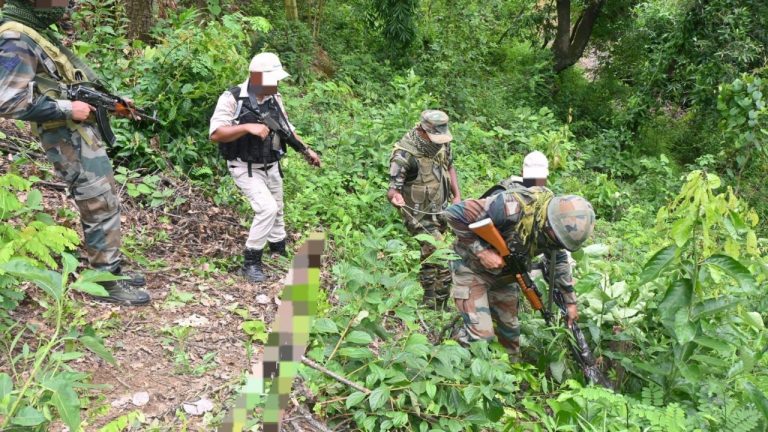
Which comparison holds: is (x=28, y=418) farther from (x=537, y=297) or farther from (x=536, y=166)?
Answer: (x=536, y=166)

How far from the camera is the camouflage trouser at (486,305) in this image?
152 inches

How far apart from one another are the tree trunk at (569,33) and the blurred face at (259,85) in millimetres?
11658

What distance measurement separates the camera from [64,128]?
3668 mm

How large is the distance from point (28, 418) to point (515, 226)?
2851 millimetres

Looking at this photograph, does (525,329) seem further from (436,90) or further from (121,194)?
(436,90)

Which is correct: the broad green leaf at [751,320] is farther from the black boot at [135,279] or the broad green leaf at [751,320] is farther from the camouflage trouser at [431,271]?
the black boot at [135,279]

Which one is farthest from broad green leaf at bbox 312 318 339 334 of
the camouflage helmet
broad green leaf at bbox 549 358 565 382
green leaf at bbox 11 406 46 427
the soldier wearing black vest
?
the soldier wearing black vest

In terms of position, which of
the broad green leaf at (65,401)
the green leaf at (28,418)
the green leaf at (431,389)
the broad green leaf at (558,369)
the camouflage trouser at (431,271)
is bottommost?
the camouflage trouser at (431,271)

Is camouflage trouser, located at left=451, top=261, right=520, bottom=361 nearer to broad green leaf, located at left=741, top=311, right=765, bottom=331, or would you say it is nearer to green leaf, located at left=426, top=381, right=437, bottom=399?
green leaf, located at left=426, top=381, right=437, bottom=399

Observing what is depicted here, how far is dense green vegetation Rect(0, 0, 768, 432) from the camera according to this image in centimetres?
292

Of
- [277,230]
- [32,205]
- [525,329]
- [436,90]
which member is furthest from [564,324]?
[436,90]

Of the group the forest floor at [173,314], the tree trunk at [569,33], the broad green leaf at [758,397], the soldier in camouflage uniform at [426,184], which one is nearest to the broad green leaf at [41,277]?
the forest floor at [173,314]

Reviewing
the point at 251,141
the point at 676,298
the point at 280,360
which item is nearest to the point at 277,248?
the point at 251,141

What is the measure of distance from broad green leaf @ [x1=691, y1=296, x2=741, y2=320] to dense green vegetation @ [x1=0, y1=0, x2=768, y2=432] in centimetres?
1
